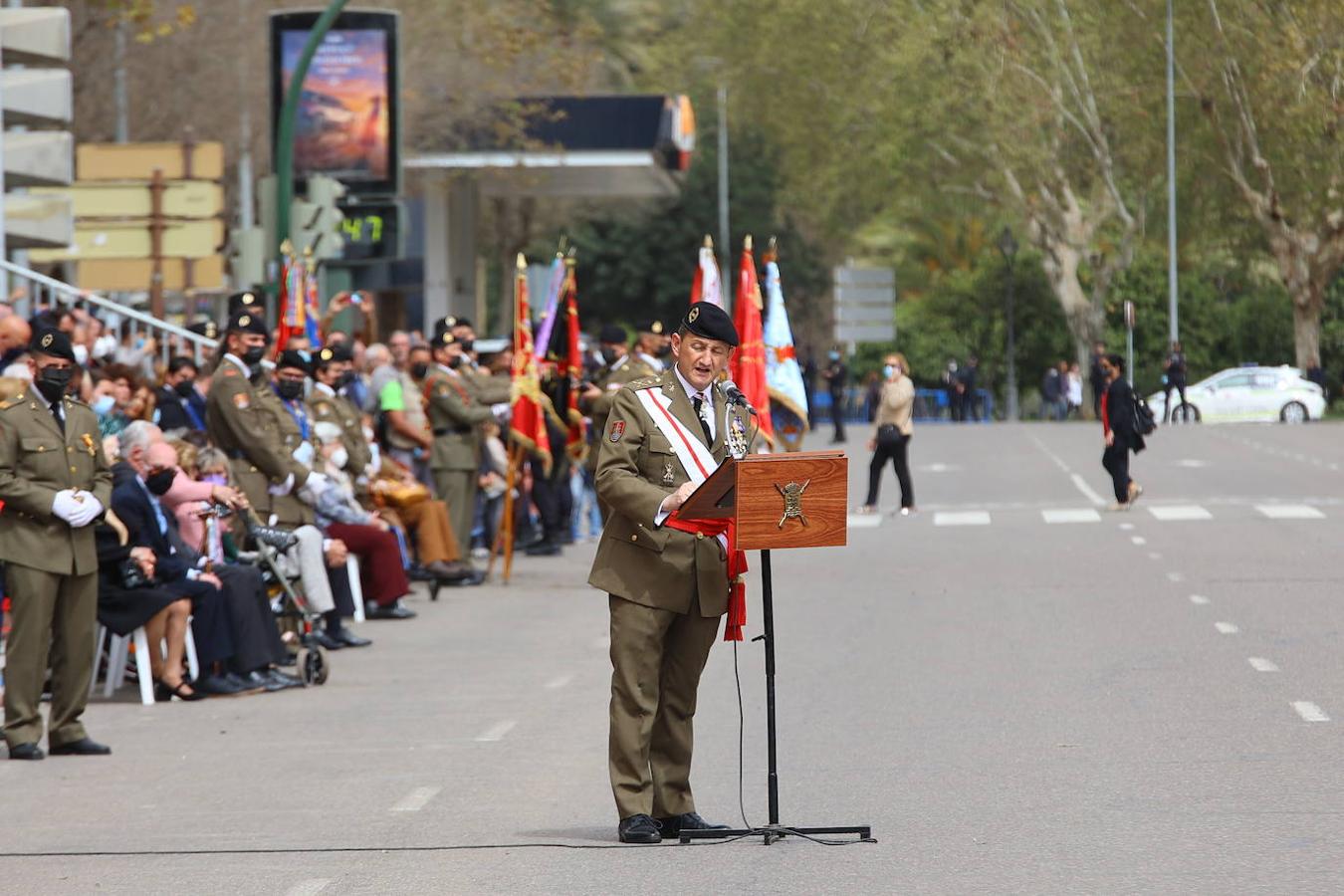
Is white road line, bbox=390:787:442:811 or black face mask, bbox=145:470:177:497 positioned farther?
black face mask, bbox=145:470:177:497

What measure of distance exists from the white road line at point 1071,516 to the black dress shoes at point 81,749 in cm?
1632

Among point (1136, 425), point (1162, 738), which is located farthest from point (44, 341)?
point (1136, 425)

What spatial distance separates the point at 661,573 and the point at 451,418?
1268 cm

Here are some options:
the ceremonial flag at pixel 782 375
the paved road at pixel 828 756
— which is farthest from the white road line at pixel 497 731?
the ceremonial flag at pixel 782 375

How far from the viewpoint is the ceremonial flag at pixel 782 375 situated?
22.7 meters

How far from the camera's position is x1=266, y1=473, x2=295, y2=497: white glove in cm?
1647

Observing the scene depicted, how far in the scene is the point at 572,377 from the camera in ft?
77.9

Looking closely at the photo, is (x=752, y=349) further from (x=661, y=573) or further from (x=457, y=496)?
(x=661, y=573)

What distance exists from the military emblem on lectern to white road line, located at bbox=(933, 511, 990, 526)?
61.6 feet

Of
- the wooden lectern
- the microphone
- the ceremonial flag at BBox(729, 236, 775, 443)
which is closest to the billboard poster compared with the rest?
the ceremonial flag at BBox(729, 236, 775, 443)

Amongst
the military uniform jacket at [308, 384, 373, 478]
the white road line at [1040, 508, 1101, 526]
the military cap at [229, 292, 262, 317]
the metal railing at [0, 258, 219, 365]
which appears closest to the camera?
the military cap at [229, 292, 262, 317]

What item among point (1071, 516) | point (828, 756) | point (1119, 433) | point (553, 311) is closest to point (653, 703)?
point (828, 756)

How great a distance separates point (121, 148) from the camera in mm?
20828

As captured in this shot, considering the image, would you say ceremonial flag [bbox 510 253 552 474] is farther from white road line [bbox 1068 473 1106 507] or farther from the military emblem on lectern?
the military emblem on lectern
